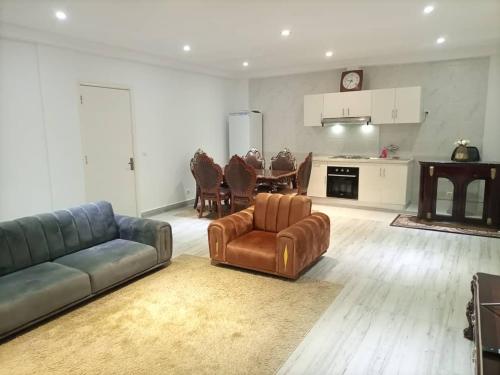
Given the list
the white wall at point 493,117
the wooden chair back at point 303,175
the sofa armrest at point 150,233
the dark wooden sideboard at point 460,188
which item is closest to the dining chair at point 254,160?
the wooden chair back at point 303,175

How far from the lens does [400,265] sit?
13.2ft

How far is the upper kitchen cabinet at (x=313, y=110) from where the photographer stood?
281 inches

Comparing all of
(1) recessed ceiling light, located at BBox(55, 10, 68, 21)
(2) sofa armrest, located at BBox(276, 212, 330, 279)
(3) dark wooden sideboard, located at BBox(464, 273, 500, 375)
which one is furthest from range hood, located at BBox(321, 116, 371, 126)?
(1) recessed ceiling light, located at BBox(55, 10, 68, 21)

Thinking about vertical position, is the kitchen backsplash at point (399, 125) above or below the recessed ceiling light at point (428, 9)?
below

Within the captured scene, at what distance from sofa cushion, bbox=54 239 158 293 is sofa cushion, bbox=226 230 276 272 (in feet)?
2.73

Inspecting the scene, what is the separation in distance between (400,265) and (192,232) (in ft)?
9.63

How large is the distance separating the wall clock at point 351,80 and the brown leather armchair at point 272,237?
373cm

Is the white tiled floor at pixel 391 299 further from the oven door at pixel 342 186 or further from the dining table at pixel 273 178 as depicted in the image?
the oven door at pixel 342 186

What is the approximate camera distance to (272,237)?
3971 mm

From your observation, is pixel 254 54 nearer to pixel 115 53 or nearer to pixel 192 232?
pixel 115 53

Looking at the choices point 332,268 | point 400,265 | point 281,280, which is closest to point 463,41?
point 400,265

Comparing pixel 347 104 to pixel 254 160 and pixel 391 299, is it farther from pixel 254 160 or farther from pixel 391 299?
pixel 391 299

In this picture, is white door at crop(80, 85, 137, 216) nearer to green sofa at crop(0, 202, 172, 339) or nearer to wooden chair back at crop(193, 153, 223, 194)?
wooden chair back at crop(193, 153, 223, 194)

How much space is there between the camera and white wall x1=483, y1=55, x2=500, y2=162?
19.0 feet
